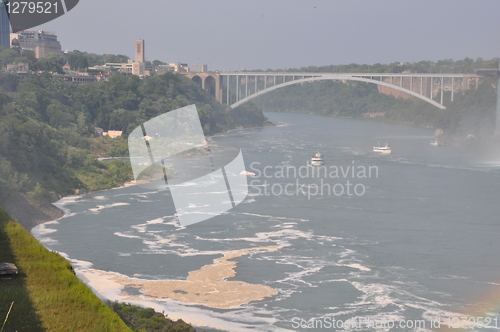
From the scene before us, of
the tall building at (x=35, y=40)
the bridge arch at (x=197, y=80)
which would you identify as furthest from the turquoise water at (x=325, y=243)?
the tall building at (x=35, y=40)

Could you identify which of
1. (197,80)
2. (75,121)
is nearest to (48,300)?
(75,121)

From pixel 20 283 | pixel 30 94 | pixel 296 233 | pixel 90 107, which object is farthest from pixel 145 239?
pixel 90 107

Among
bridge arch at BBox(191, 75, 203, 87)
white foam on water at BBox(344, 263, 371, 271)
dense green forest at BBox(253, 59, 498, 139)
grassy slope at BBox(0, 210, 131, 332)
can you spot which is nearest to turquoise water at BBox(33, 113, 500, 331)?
white foam on water at BBox(344, 263, 371, 271)

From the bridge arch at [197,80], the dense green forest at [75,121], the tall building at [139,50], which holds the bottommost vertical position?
the dense green forest at [75,121]

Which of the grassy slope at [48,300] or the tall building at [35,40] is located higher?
the tall building at [35,40]

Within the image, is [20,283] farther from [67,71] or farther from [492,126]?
[67,71]

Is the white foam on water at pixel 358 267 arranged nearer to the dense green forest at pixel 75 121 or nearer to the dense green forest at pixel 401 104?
the dense green forest at pixel 75 121

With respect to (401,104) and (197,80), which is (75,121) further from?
(401,104)
